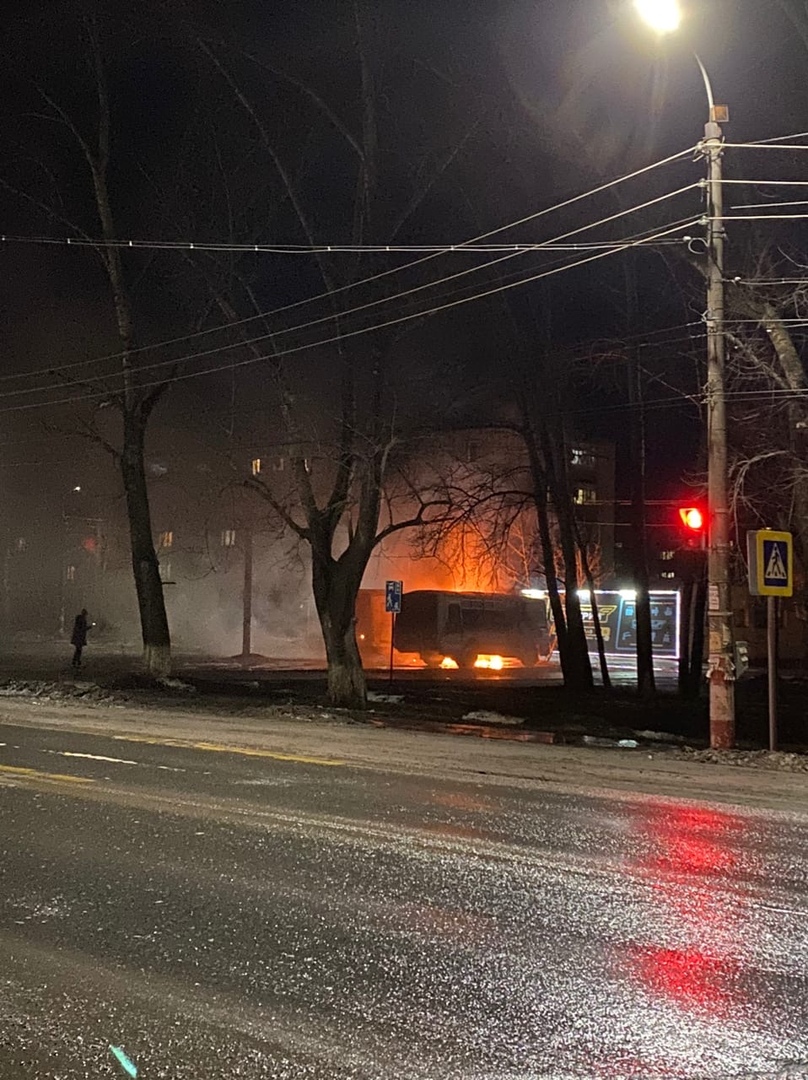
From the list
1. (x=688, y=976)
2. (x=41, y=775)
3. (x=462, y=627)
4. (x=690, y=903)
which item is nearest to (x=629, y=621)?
(x=462, y=627)

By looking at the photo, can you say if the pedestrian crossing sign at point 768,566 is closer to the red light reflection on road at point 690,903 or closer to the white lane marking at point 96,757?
the red light reflection on road at point 690,903

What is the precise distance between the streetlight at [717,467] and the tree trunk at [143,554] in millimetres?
18133

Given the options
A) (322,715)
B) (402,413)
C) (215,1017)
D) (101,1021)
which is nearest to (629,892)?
(215,1017)

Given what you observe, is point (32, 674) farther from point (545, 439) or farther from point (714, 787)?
point (714, 787)

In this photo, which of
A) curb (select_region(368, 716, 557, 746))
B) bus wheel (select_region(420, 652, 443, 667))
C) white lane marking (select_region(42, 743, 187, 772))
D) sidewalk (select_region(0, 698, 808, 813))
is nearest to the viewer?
sidewalk (select_region(0, 698, 808, 813))

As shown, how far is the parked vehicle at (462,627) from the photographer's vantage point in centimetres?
4622

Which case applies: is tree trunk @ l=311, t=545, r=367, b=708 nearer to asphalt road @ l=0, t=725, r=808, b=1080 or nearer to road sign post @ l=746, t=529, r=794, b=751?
road sign post @ l=746, t=529, r=794, b=751

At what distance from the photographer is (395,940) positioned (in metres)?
5.75

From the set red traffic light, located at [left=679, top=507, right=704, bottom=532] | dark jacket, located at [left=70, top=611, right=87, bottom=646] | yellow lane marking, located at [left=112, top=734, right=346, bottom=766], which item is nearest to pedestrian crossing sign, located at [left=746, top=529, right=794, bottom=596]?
red traffic light, located at [left=679, top=507, right=704, bottom=532]

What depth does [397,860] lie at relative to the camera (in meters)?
7.60

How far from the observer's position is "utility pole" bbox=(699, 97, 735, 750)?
14625 millimetres

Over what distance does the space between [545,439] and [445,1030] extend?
25.5 m

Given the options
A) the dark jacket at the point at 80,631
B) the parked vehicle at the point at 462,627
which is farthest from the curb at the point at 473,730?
the parked vehicle at the point at 462,627

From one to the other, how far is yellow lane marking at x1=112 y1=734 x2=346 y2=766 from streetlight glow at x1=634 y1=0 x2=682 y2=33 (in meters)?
10.0
